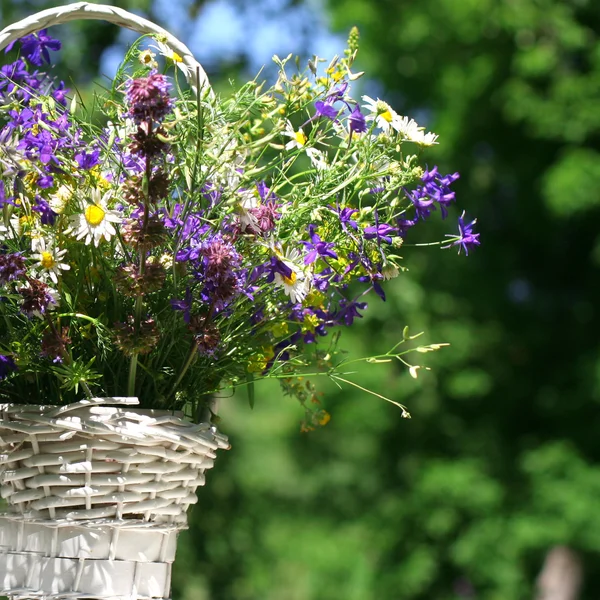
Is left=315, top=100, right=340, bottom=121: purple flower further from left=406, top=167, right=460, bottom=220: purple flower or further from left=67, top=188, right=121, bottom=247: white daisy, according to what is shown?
left=67, top=188, right=121, bottom=247: white daisy

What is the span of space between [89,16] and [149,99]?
284mm

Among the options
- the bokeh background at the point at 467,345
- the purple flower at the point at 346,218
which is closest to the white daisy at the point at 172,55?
the purple flower at the point at 346,218

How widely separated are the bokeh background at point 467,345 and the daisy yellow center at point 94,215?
12.6ft

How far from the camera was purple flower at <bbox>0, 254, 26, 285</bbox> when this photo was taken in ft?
2.63

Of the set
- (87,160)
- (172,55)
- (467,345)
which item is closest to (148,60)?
(172,55)

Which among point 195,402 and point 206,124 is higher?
point 206,124

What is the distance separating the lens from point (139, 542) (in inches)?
34.9

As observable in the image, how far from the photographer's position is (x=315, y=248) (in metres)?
0.89

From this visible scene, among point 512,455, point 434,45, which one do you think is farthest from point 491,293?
point 434,45

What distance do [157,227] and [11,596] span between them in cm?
41

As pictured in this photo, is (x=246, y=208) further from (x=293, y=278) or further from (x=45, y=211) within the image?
(x=45, y=211)

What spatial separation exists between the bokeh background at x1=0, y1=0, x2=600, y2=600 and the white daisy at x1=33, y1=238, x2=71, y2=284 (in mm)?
3855

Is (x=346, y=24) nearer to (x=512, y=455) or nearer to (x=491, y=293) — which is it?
(x=491, y=293)

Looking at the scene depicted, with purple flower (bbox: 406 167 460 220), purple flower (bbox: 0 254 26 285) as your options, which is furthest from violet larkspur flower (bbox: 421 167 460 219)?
purple flower (bbox: 0 254 26 285)
